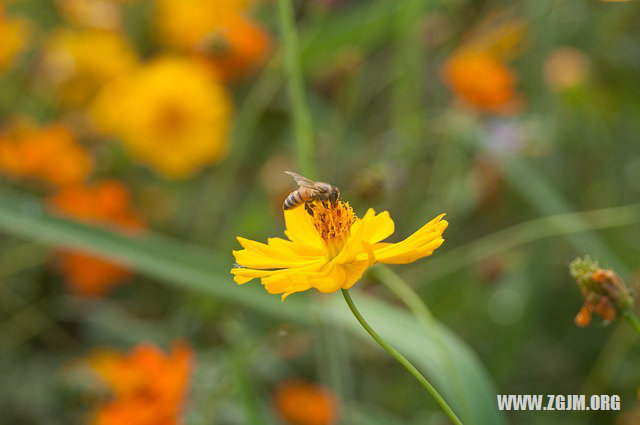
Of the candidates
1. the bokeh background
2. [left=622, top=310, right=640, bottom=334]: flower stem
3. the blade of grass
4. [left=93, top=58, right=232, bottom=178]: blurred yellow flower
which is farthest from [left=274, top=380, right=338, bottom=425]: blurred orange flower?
[left=622, top=310, right=640, bottom=334]: flower stem

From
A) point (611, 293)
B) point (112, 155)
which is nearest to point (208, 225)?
point (112, 155)

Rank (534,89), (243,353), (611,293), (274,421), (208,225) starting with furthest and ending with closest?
(534,89), (208,225), (274,421), (243,353), (611,293)

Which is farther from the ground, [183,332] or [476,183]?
[476,183]

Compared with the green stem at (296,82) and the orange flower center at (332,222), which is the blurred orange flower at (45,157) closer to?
the green stem at (296,82)

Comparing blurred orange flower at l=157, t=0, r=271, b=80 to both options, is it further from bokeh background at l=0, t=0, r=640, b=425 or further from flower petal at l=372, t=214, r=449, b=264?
flower petal at l=372, t=214, r=449, b=264

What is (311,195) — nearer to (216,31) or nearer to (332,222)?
(332,222)

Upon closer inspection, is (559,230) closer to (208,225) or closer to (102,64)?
(208,225)
